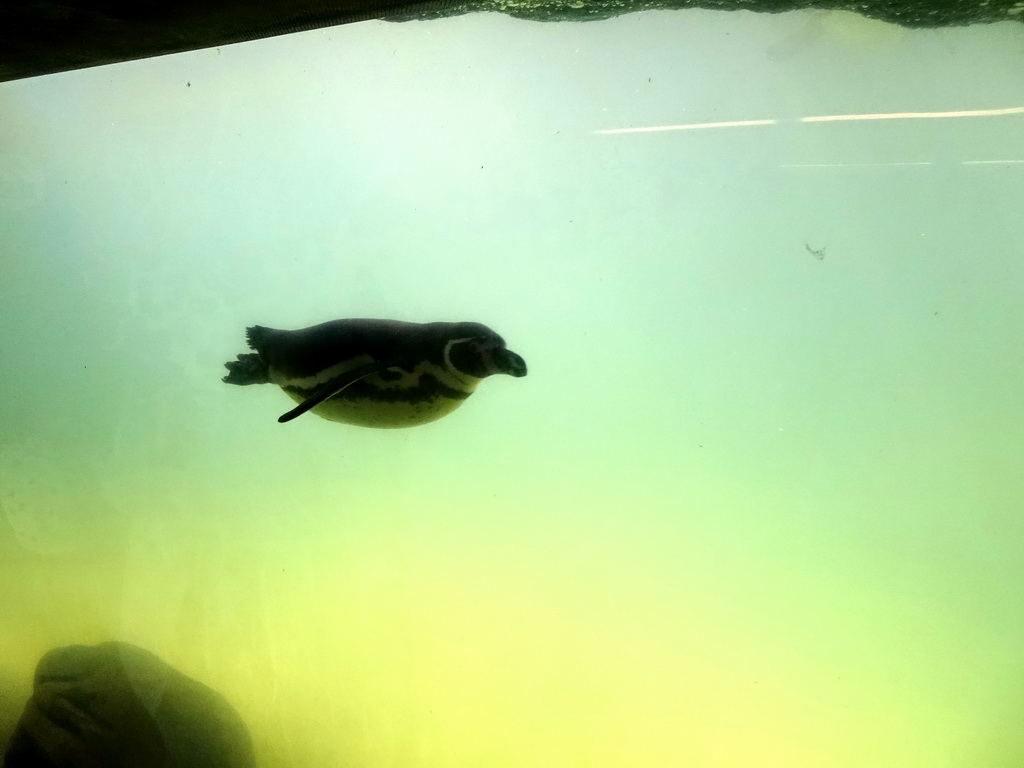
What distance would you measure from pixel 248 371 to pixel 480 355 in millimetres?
324

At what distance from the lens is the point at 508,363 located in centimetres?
64

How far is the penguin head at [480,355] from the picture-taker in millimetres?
640

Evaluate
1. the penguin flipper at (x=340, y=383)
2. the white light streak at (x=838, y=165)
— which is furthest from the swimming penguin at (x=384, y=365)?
the white light streak at (x=838, y=165)

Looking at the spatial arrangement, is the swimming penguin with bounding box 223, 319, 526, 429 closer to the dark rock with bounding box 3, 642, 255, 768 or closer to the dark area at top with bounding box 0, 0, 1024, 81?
the dark area at top with bounding box 0, 0, 1024, 81

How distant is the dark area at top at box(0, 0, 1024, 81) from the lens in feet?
1.49

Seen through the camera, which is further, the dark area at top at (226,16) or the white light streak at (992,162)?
the white light streak at (992,162)

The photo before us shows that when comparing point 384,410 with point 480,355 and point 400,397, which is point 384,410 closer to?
point 400,397

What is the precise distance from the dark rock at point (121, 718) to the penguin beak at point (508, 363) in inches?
29.2

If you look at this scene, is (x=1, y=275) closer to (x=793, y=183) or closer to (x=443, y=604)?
(x=443, y=604)

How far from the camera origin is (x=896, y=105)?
668 mm

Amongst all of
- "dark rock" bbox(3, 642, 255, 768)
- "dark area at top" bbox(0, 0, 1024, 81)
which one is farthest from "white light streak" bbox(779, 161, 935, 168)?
"dark rock" bbox(3, 642, 255, 768)

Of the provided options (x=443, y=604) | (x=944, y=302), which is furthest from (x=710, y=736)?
(x=944, y=302)

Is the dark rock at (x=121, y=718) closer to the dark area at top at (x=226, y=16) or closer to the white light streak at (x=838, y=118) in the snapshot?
the dark area at top at (x=226, y=16)

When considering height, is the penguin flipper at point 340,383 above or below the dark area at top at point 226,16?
below
